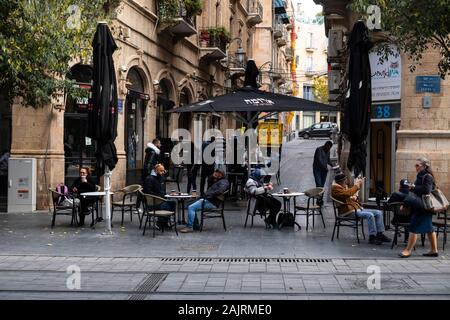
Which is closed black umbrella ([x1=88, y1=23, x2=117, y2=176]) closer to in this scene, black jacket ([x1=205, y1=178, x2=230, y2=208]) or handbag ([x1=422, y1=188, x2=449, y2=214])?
black jacket ([x1=205, y1=178, x2=230, y2=208])

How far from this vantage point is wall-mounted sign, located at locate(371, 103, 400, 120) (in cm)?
1634

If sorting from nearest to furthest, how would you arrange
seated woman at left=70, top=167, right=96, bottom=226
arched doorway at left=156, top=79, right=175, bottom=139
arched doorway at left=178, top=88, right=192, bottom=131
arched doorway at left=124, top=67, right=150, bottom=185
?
seated woman at left=70, top=167, right=96, bottom=226
arched doorway at left=124, top=67, right=150, bottom=185
arched doorway at left=156, top=79, right=175, bottom=139
arched doorway at left=178, top=88, right=192, bottom=131

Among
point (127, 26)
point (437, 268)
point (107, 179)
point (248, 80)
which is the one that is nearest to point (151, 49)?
point (127, 26)

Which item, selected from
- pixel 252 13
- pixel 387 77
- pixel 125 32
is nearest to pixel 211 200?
pixel 387 77

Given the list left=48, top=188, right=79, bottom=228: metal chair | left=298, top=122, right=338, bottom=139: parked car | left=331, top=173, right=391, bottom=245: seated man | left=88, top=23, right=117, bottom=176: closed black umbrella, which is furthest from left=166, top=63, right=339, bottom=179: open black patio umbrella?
left=298, top=122, right=338, bottom=139: parked car

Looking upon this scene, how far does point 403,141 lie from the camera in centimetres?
1568

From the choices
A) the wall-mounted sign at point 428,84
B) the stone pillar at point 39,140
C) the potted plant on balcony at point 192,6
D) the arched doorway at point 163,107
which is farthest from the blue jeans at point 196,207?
the potted plant on balcony at point 192,6

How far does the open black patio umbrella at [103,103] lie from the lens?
1243 centimetres

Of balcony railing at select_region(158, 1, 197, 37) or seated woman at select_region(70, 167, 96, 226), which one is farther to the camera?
balcony railing at select_region(158, 1, 197, 37)

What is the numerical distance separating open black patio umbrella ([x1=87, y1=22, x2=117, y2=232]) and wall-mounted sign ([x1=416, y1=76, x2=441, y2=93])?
7471 millimetres

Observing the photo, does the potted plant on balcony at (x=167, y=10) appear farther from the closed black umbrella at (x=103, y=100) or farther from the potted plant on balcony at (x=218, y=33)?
the closed black umbrella at (x=103, y=100)

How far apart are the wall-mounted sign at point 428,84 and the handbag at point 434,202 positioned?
564cm

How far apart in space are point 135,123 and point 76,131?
14.4ft

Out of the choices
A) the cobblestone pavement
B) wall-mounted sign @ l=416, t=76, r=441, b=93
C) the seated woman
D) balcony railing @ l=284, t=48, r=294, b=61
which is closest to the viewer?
the cobblestone pavement
